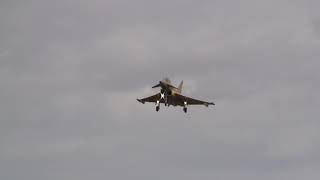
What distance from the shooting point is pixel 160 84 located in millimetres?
199125

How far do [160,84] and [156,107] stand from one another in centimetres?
508

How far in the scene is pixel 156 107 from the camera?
198m
